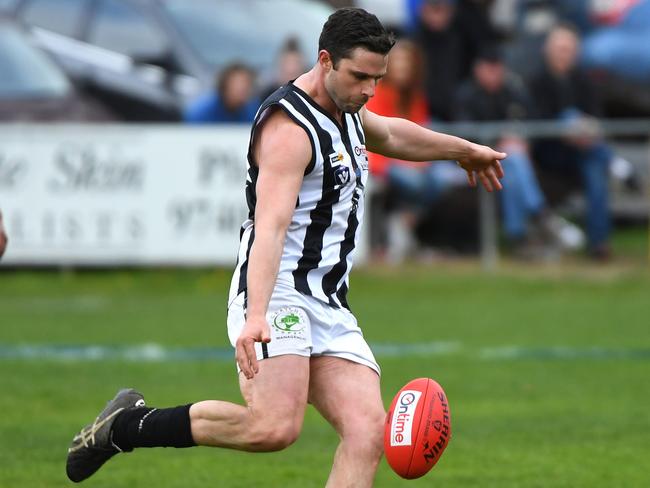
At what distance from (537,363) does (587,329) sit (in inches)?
71.2

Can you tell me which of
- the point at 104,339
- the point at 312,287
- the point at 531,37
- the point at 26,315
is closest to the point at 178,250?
the point at 26,315

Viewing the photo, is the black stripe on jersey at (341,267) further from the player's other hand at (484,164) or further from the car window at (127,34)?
the car window at (127,34)

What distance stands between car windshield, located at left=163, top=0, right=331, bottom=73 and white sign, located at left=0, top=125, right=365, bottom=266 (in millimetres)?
1480

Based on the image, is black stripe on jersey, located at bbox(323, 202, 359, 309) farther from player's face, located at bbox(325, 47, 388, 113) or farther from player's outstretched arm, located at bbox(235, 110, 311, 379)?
player's face, located at bbox(325, 47, 388, 113)

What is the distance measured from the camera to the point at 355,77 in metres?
5.69

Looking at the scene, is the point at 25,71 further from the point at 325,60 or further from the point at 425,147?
the point at 325,60

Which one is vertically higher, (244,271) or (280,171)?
(280,171)

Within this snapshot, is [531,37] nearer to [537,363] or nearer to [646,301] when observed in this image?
[646,301]

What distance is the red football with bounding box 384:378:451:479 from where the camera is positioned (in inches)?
224

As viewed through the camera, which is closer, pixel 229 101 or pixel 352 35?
pixel 352 35

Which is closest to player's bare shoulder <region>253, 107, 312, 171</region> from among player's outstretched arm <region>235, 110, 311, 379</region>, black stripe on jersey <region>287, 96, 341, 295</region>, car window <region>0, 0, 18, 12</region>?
player's outstretched arm <region>235, 110, 311, 379</region>

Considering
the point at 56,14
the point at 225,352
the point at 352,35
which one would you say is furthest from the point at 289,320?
the point at 56,14

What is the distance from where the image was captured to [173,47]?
15.9 meters

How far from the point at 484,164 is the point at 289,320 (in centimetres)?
133
